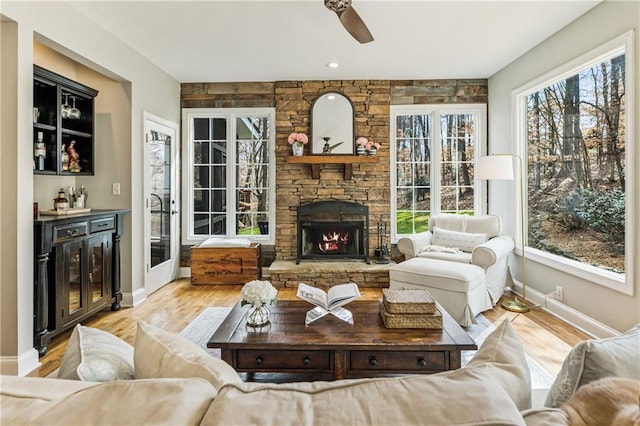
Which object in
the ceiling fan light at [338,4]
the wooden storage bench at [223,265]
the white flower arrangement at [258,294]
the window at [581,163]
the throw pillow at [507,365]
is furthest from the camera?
the wooden storage bench at [223,265]

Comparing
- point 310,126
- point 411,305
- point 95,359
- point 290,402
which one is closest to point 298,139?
point 310,126

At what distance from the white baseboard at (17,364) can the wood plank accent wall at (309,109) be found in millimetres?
2918

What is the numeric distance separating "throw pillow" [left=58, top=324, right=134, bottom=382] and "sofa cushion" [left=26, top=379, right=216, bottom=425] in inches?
9.2

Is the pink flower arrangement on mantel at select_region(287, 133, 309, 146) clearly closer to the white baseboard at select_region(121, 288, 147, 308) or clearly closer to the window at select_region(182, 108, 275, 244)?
the window at select_region(182, 108, 275, 244)

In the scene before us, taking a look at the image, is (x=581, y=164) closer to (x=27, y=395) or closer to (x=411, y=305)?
(x=411, y=305)

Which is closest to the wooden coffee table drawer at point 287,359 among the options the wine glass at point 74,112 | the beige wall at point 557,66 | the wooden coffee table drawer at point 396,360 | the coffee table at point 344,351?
the coffee table at point 344,351

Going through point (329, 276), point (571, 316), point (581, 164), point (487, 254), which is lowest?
point (571, 316)

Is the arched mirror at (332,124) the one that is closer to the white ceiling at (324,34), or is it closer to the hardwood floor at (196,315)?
the white ceiling at (324,34)

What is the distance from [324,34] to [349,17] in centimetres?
93

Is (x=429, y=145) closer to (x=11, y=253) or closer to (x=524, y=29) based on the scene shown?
(x=524, y=29)

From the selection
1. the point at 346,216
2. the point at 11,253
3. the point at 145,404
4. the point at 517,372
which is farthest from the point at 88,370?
the point at 346,216

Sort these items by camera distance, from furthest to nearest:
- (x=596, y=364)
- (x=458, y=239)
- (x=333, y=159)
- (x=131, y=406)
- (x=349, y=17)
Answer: (x=333, y=159), (x=458, y=239), (x=349, y=17), (x=596, y=364), (x=131, y=406)

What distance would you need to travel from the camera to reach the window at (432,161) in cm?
500

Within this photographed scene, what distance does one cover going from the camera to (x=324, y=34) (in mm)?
3453
